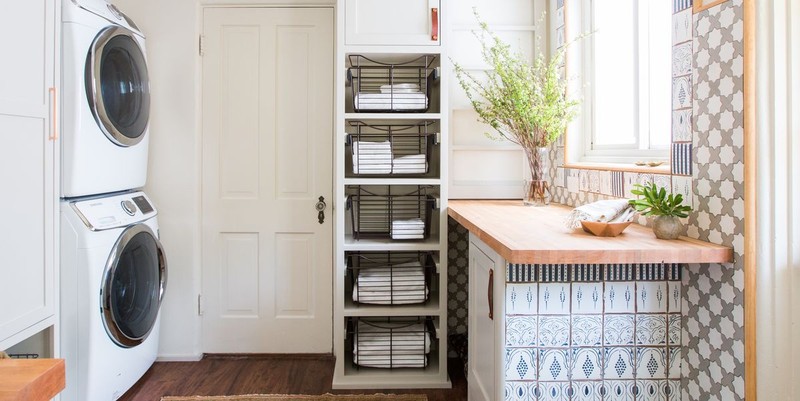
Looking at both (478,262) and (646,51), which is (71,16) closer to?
(478,262)

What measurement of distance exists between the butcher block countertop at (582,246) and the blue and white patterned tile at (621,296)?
0.14 meters

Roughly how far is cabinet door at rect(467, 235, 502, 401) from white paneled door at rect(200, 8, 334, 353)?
→ 1.17m

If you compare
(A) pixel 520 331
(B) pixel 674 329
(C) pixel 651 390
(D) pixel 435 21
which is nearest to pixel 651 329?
(B) pixel 674 329

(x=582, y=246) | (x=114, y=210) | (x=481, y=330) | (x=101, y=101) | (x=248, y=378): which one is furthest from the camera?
(x=248, y=378)

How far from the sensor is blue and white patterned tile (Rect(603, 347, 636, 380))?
5.24ft

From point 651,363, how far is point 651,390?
86 millimetres

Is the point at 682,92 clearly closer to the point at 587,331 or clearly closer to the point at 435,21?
the point at 587,331

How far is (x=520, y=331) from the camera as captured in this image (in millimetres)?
1597

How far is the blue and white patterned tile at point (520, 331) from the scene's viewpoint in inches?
62.8

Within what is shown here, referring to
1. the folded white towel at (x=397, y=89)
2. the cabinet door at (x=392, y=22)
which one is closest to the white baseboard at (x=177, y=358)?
the folded white towel at (x=397, y=89)

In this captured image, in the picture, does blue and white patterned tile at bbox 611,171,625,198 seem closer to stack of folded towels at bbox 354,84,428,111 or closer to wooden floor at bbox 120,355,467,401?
stack of folded towels at bbox 354,84,428,111

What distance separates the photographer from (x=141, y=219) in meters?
2.59

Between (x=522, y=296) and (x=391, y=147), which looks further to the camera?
(x=391, y=147)

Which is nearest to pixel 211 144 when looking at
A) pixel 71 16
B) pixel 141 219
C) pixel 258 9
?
pixel 141 219
